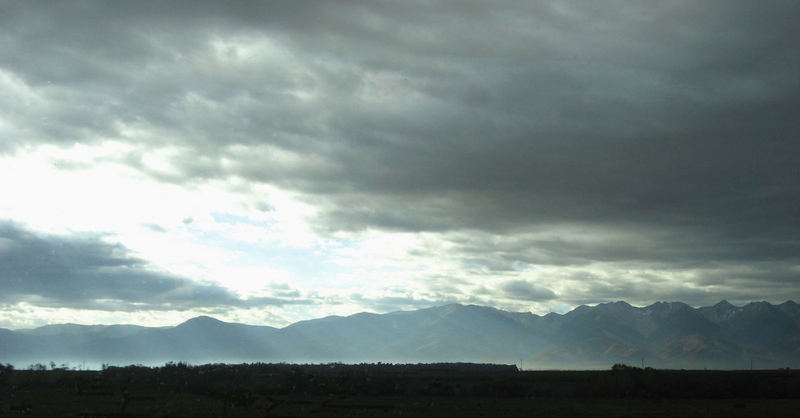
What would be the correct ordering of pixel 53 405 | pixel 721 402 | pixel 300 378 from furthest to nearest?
pixel 300 378
pixel 721 402
pixel 53 405

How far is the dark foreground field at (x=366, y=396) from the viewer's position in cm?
9350

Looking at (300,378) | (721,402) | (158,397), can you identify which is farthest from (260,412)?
(721,402)

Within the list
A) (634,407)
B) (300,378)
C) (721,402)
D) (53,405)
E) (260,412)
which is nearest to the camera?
(260,412)

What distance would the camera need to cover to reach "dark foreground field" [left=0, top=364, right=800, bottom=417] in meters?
93.5

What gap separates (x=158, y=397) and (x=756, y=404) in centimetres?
9300

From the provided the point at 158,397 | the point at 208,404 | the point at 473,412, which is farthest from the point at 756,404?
the point at 158,397

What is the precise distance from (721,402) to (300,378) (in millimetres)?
78191

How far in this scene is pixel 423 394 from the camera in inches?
5285

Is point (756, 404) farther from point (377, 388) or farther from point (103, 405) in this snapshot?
point (103, 405)

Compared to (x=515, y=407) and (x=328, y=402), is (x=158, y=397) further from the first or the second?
(x=515, y=407)

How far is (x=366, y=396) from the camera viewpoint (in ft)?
426

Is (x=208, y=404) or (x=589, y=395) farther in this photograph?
(x=589, y=395)

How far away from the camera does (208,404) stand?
104m

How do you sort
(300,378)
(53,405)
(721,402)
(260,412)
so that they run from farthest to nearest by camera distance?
1. (300,378)
2. (721,402)
3. (53,405)
4. (260,412)
